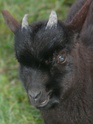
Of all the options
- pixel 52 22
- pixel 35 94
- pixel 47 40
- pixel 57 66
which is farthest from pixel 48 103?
pixel 52 22

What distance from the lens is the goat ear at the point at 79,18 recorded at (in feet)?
14.4

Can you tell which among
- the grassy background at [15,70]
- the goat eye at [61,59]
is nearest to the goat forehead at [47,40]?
the goat eye at [61,59]

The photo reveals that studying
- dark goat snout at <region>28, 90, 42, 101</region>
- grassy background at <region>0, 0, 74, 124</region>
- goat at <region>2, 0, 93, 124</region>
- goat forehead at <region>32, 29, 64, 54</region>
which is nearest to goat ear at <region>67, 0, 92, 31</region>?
goat at <region>2, 0, 93, 124</region>

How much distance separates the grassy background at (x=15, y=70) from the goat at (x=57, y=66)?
842 millimetres

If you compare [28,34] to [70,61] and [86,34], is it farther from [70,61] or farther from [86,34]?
[86,34]

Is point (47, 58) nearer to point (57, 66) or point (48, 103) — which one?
point (57, 66)

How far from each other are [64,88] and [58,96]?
8 centimetres

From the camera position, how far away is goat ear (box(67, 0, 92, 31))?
4.38 meters

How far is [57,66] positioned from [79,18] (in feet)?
1.44

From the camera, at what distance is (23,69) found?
14.4 ft

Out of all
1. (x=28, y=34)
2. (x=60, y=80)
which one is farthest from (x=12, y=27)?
(x=60, y=80)

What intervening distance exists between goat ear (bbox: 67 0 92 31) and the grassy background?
1.39 m

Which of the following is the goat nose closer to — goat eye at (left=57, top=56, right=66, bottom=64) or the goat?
the goat

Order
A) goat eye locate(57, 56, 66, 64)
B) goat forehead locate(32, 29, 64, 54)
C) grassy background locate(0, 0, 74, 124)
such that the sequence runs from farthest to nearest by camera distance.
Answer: grassy background locate(0, 0, 74, 124), goat eye locate(57, 56, 66, 64), goat forehead locate(32, 29, 64, 54)
